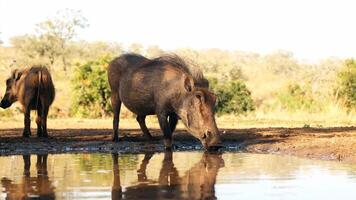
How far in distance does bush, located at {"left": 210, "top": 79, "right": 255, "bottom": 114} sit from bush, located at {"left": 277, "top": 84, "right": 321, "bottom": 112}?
1.58 metres

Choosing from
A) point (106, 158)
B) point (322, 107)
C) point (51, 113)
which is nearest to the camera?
point (106, 158)

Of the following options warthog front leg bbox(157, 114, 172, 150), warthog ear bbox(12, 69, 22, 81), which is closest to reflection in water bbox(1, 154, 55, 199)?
warthog front leg bbox(157, 114, 172, 150)

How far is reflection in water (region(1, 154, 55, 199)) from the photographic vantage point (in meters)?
7.85

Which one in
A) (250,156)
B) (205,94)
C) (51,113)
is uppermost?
(205,94)

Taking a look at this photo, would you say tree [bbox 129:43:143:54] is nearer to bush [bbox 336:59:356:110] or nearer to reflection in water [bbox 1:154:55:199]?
bush [bbox 336:59:356:110]

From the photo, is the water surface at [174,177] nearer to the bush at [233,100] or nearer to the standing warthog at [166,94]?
the standing warthog at [166,94]

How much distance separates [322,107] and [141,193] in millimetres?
22122

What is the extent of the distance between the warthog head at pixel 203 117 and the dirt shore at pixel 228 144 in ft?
4.09

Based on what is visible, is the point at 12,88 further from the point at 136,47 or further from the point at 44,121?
the point at 136,47

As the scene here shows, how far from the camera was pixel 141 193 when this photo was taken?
7914mm

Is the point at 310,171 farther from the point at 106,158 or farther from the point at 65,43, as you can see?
the point at 65,43

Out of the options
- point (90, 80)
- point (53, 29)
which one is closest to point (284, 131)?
point (90, 80)

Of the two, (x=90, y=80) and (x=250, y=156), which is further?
(x=90, y=80)

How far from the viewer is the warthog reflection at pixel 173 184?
776 cm
